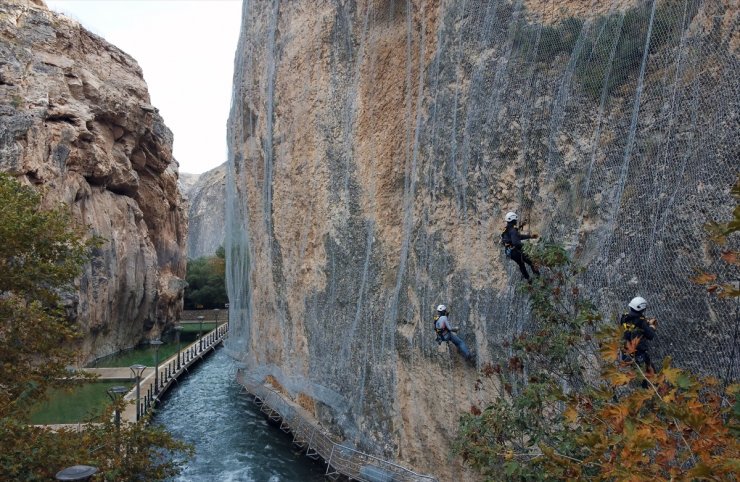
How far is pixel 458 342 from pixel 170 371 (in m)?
16.2

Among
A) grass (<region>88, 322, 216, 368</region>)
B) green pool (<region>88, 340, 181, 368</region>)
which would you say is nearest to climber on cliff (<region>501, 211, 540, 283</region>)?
green pool (<region>88, 340, 181, 368</region>)

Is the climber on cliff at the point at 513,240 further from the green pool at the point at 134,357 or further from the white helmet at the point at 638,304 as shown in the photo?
the green pool at the point at 134,357

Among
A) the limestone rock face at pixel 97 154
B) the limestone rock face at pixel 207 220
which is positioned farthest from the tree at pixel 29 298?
the limestone rock face at pixel 207 220

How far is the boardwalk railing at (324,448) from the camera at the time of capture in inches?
→ 367

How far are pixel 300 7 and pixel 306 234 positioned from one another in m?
5.20

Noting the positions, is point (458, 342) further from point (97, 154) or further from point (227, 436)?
point (97, 154)

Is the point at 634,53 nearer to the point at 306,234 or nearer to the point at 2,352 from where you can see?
the point at 2,352

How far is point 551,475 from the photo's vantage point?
12.3 ft

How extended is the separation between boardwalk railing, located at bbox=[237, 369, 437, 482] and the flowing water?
1.15ft

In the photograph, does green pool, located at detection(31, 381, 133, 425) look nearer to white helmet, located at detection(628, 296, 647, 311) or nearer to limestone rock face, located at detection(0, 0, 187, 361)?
limestone rock face, located at detection(0, 0, 187, 361)

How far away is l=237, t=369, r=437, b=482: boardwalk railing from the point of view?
30.6 feet

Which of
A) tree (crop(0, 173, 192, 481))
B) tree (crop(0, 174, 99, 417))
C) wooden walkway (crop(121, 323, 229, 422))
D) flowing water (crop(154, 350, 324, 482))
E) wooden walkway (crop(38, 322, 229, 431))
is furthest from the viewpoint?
wooden walkway (crop(121, 323, 229, 422))

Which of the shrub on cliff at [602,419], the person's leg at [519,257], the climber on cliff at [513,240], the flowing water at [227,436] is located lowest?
the flowing water at [227,436]

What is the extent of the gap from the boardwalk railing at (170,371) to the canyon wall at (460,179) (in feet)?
12.4
